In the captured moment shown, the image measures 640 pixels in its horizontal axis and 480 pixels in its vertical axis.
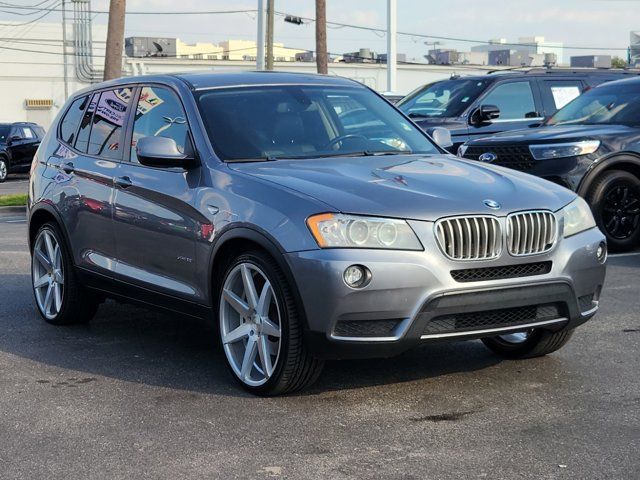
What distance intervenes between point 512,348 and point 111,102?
318cm

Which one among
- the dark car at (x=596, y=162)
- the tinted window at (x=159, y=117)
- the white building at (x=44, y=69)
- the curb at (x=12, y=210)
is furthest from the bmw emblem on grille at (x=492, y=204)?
the white building at (x=44, y=69)

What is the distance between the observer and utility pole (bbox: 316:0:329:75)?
37.9 metres

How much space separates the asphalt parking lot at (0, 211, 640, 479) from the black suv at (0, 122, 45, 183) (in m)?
25.3

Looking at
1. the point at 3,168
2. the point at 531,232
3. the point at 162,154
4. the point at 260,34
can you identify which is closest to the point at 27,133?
the point at 3,168

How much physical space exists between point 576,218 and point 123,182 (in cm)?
275

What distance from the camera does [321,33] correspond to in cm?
3812

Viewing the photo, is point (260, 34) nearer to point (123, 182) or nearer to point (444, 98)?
point (444, 98)

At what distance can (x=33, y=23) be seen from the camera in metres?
62.6

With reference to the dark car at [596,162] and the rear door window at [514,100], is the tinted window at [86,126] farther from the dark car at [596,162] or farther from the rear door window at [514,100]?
the rear door window at [514,100]

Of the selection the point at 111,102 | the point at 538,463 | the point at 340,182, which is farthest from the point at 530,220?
the point at 111,102

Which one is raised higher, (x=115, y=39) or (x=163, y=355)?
(x=115, y=39)

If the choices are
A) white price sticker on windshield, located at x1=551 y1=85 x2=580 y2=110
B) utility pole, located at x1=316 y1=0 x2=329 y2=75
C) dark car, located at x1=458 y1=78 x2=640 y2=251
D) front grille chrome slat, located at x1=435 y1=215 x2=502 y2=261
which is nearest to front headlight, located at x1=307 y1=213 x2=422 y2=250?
front grille chrome slat, located at x1=435 y1=215 x2=502 y2=261

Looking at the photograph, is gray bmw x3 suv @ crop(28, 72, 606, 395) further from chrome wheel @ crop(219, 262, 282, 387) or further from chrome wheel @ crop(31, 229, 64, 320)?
chrome wheel @ crop(31, 229, 64, 320)

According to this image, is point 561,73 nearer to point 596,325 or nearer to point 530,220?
point 596,325
